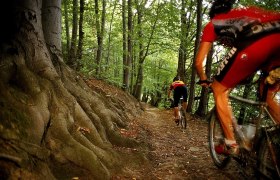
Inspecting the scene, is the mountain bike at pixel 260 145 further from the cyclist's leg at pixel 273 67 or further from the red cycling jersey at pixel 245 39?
the red cycling jersey at pixel 245 39

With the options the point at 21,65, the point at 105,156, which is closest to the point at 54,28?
the point at 21,65

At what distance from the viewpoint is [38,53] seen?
4988 millimetres

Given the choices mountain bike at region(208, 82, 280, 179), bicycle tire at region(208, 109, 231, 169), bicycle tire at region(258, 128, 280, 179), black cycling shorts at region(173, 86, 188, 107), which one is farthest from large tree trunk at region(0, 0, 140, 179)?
black cycling shorts at region(173, 86, 188, 107)

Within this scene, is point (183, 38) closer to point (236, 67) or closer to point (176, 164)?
point (176, 164)

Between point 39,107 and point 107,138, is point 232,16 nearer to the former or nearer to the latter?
point 39,107

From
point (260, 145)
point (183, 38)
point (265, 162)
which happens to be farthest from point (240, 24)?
point (183, 38)

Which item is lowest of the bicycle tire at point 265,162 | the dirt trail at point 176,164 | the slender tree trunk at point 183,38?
the dirt trail at point 176,164

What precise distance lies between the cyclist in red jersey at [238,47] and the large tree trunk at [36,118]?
81.4 inches

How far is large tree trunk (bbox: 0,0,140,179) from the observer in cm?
344

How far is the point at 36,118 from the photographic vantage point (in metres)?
3.88

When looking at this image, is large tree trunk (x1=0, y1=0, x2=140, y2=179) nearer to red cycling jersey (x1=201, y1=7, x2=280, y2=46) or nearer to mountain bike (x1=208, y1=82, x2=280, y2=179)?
mountain bike (x1=208, y1=82, x2=280, y2=179)

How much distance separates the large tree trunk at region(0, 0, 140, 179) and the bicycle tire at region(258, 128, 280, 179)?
Answer: 222cm

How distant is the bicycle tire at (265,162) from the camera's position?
11.7 feet

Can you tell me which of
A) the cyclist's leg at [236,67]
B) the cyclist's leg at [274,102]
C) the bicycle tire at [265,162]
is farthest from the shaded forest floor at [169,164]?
the cyclist's leg at [274,102]
